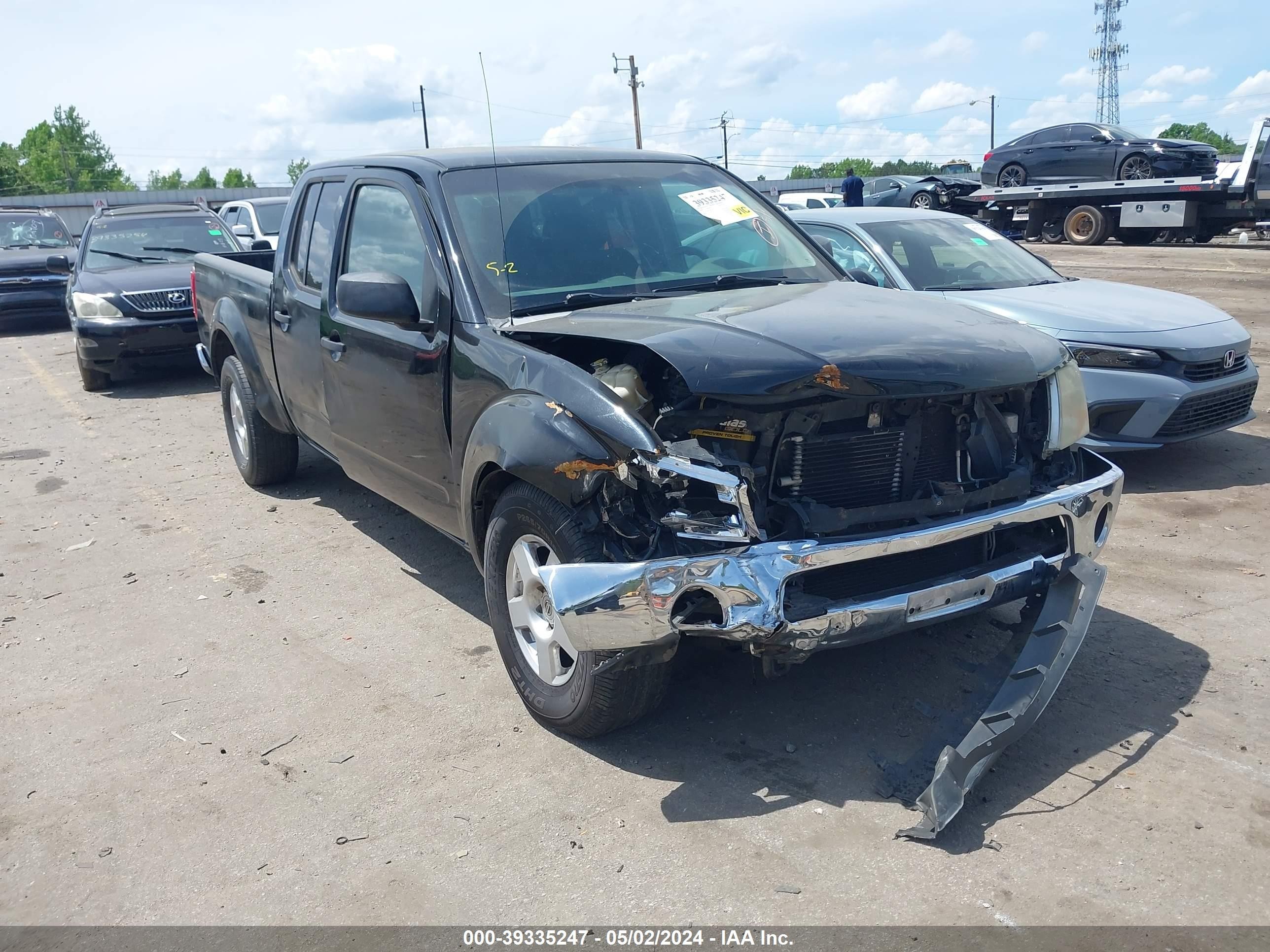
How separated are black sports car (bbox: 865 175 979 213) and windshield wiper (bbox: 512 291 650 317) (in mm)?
20852

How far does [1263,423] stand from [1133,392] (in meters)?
2.27

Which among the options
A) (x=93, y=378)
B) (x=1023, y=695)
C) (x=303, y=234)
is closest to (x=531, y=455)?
(x=1023, y=695)

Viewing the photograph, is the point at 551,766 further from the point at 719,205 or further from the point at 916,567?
the point at 719,205

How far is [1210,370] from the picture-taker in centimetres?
659

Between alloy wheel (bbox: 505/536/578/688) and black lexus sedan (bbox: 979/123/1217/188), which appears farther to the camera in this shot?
black lexus sedan (bbox: 979/123/1217/188)

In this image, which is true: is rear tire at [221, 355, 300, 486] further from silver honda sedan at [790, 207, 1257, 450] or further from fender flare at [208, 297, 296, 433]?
silver honda sedan at [790, 207, 1257, 450]

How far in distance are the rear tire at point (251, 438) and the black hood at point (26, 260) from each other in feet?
34.5

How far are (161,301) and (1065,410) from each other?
973cm

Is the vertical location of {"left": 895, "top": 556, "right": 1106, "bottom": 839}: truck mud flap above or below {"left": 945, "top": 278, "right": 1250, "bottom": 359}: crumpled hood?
below

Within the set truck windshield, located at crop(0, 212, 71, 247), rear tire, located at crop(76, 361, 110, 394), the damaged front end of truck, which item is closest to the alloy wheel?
the damaged front end of truck

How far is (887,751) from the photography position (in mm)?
3609

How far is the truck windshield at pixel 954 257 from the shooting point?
7.36 metres

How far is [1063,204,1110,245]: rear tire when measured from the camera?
73.3 feet

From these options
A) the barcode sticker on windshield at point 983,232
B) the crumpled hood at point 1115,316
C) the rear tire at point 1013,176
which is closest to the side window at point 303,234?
the crumpled hood at point 1115,316
